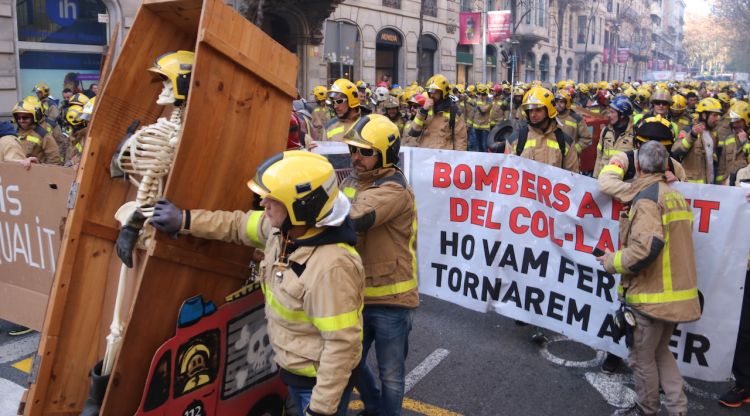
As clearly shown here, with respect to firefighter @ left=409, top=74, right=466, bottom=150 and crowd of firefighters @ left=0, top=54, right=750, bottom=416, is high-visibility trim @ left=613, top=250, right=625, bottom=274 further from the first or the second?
firefighter @ left=409, top=74, right=466, bottom=150

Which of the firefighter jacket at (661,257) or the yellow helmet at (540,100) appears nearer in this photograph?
the firefighter jacket at (661,257)

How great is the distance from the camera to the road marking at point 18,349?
5.13 metres

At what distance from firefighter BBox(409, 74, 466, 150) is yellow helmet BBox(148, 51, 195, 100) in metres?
5.87

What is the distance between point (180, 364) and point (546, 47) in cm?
5210

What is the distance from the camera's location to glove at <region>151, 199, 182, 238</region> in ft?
9.01

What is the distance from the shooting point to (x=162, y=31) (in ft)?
10.9

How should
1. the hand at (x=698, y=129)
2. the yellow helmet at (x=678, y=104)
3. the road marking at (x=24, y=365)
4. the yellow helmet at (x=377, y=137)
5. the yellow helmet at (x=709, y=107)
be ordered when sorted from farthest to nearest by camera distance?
1. the yellow helmet at (x=678, y=104)
2. the yellow helmet at (x=709, y=107)
3. the hand at (x=698, y=129)
4. the road marking at (x=24, y=365)
5. the yellow helmet at (x=377, y=137)

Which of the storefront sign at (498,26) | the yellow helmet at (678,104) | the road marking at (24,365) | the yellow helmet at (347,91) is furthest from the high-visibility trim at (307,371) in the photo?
the storefront sign at (498,26)

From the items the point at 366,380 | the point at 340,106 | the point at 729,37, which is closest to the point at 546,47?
the point at 340,106

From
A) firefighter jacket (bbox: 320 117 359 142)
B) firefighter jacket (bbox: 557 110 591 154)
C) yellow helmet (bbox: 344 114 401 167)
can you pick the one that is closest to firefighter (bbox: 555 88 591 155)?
firefighter jacket (bbox: 557 110 591 154)

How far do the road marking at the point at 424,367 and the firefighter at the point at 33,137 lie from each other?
5323 millimetres

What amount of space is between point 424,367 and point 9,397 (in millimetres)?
3079

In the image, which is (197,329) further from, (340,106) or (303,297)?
(340,106)

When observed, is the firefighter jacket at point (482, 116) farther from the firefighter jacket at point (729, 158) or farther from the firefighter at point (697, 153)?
the firefighter at point (697, 153)
